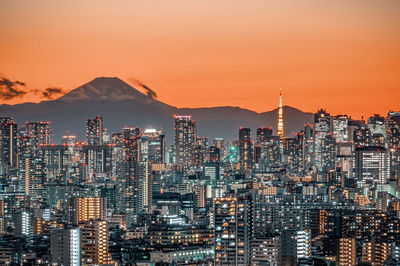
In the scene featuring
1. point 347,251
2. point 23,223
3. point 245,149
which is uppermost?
point 245,149

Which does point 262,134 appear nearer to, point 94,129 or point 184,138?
point 184,138

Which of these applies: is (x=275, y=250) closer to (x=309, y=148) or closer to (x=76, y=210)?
(x=76, y=210)

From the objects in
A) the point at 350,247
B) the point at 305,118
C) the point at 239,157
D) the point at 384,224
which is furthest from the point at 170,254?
the point at 305,118

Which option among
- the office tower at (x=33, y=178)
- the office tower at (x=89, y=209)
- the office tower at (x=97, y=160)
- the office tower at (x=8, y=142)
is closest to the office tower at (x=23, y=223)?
the office tower at (x=89, y=209)

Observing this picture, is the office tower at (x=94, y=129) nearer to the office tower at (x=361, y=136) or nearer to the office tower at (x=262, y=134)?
the office tower at (x=262, y=134)

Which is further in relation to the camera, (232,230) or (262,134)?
(262,134)

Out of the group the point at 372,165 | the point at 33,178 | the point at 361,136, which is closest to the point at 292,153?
the point at 361,136
